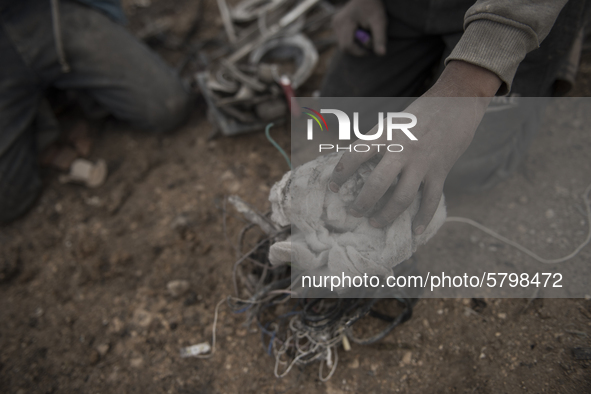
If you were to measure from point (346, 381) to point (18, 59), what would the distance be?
2.51 meters

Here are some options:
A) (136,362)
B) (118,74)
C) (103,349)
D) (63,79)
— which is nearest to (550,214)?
(136,362)

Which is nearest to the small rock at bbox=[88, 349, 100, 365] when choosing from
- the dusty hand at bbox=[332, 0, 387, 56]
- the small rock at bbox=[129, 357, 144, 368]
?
the small rock at bbox=[129, 357, 144, 368]

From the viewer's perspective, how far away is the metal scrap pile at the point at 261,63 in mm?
2078

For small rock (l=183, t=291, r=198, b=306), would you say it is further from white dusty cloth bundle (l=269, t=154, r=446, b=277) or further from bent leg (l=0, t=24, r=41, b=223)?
bent leg (l=0, t=24, r=41, b=223)

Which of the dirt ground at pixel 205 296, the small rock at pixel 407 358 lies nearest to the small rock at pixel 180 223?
the dirt ground at pixel 205 296

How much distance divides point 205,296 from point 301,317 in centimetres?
54

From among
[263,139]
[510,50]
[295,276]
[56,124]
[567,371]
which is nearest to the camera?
[510,50]

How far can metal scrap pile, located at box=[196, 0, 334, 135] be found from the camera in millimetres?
2078

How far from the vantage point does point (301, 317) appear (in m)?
1.26

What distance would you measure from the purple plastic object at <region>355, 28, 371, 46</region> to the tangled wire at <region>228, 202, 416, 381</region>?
3.78ft

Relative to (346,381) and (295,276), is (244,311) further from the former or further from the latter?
(346,381)

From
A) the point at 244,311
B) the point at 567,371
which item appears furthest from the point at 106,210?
the point at 567,371

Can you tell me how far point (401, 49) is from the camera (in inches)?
69.6

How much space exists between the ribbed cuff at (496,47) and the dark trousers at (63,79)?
1902 millimetres
